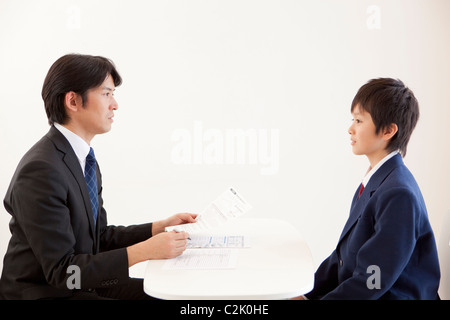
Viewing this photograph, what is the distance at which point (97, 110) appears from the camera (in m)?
1.74

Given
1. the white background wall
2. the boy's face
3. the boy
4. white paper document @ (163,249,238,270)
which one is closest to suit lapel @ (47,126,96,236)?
white paper document @ (163,249,238,270)

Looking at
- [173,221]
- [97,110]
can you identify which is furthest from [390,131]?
[97,110]

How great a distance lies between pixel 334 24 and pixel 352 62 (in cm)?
29

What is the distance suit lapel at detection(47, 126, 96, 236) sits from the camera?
157 cm

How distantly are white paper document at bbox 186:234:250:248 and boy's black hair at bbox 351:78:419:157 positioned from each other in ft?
2.15

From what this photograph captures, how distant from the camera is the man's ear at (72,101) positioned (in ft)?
5.49

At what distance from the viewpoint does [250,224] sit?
2.10 metres

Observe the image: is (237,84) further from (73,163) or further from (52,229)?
(52,229)

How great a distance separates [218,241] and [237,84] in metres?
1.64

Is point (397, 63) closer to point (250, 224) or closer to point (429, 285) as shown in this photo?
point (250, 224)
